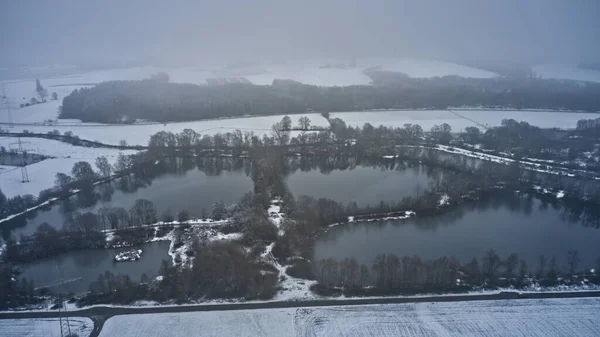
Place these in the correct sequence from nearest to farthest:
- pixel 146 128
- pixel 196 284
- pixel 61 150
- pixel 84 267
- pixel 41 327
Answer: pixel 41 327 < pixel 196 284 < pixel 84 267 < pixel 61 150 < pixel 146 128

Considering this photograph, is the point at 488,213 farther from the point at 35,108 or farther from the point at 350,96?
the point at 35,108

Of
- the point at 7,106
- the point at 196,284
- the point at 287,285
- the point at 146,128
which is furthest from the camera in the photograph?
the point at 7,106

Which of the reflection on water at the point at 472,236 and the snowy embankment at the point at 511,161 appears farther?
the snowy embankment at the point at 511,161

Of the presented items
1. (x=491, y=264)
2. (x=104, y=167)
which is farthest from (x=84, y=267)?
(x=491, y=264)

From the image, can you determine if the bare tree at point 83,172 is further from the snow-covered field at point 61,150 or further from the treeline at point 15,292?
the treeline at point 15,292

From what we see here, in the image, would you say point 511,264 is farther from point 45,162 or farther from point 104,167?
point 45,162

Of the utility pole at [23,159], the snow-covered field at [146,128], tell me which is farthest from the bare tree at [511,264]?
the utility pole at [23,159]

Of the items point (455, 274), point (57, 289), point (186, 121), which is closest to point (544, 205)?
point (455, 274)
